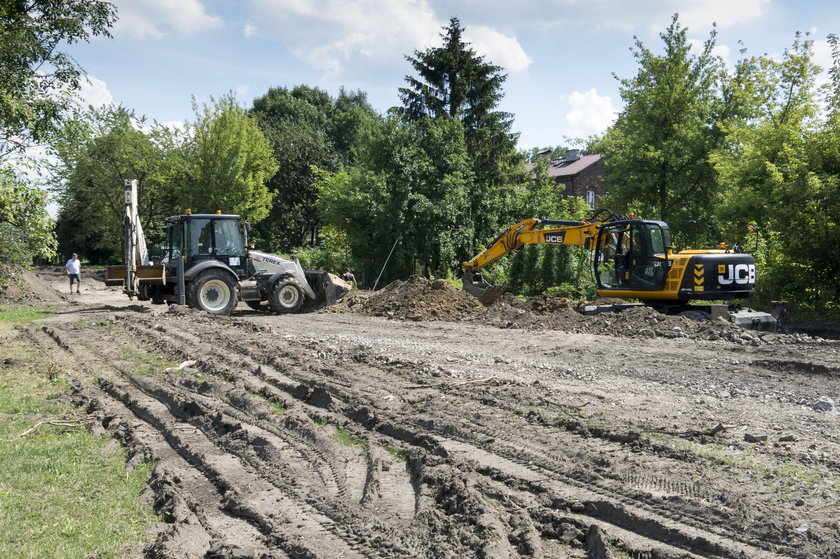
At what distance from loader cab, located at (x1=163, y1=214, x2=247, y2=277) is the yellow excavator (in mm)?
8459

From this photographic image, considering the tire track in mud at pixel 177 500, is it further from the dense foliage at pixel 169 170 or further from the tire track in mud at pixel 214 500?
the dense foliage at pixel 169 170

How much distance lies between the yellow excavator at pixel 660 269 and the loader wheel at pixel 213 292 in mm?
8607

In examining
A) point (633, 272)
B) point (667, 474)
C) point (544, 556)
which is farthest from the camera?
point (633, 272)

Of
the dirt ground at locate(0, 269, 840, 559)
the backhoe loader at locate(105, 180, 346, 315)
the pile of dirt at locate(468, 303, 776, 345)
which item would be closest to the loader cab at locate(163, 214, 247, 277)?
the backhoe loader at locate(105, 180, 346, 315)

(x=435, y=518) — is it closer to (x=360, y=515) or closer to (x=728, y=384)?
(x=360, y=515)

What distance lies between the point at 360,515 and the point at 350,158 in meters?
48.5

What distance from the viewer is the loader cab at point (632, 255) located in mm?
16000

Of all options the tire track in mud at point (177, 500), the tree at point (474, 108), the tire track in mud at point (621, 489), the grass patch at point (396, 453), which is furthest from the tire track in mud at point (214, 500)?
the tree at point (474, 108)

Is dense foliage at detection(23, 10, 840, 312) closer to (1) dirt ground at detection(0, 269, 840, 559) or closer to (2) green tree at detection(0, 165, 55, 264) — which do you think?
(2) green tree at detection(0, 165, 55, 264)

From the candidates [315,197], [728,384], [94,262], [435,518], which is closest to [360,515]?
[435,518]

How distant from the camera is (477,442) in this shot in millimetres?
6492

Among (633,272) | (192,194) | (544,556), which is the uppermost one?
(192,194)

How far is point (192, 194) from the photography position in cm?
3672

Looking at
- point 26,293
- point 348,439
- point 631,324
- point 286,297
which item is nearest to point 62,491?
point 348,439
